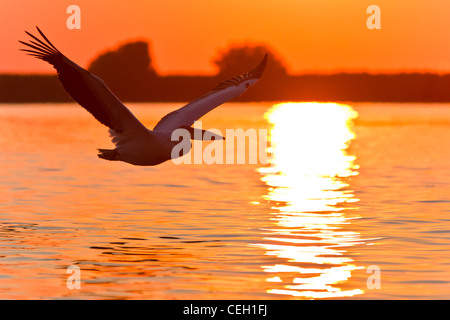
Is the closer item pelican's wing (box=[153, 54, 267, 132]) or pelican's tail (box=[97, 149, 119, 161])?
pelican's tail (box=[97, 149, 119, 161])

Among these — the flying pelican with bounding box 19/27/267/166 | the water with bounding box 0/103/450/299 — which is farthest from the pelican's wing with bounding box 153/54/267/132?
the water with bounding box 0/103/450/299

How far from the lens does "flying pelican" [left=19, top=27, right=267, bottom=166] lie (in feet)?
46.7

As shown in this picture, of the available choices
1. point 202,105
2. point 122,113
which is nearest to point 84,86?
point 122,113

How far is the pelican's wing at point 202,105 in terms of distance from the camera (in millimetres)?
16609

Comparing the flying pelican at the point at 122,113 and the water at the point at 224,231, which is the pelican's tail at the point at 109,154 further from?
the water at the point at 224,231

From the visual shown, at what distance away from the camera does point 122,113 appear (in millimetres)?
14914

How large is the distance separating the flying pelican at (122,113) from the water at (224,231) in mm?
1403

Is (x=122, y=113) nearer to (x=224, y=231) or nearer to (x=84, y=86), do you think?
(x=84, y=86)

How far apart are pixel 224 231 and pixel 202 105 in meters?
2.18

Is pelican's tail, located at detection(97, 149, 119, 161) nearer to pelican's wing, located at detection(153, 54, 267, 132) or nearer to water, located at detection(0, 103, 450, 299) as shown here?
pelican's wing, located at detection(153, 54, 267, 132)

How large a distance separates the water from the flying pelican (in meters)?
1.40

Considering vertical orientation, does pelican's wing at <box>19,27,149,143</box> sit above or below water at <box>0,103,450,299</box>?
above

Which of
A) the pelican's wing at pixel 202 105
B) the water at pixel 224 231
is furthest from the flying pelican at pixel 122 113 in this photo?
the water at pixel 224 231

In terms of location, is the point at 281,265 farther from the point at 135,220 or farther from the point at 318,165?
the point at 318,165
